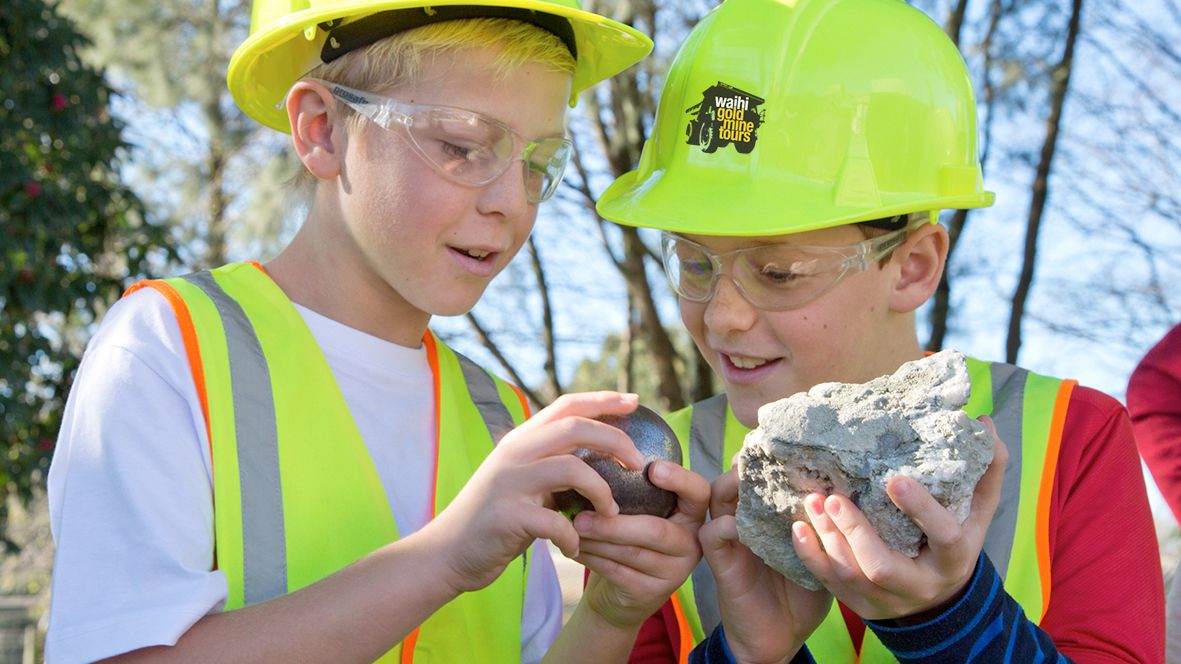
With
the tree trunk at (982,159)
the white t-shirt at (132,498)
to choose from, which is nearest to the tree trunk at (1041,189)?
the tree trunk at (982,159)

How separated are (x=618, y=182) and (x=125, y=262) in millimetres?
7153

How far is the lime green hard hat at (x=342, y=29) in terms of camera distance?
308cm

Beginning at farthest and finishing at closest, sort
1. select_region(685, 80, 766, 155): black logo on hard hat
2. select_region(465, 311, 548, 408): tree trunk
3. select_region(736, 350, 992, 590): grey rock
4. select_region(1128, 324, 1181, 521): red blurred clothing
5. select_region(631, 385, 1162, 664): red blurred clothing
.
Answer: select_region(465, 311, 548, 408): tree trunk
select_region(1128, 324, 1181, 521): red blurred clothing
select_region(685, 80, 766, 155): black logo on hard hat
select_region(631, 385, 1162, 664): red blurred clothing
select_region(736, 350, 992, 590): grey rock

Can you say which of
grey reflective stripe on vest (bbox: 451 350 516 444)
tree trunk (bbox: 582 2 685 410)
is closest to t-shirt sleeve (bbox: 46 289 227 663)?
grey reflective stripe on vest (bbox: 451 350 516 444)

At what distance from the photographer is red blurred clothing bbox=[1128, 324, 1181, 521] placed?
13.9ft

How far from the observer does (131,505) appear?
256 centimetres

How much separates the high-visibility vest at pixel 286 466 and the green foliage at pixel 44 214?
6.19m

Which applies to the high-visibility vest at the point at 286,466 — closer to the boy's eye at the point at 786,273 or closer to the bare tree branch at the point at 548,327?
the boy's eye at the point at 786,273

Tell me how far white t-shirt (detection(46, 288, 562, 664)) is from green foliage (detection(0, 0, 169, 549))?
6.38 m

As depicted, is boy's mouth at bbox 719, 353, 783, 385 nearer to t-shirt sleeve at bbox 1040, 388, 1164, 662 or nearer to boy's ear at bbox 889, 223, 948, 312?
boy's ear at bbox 889, 223, 948, 312

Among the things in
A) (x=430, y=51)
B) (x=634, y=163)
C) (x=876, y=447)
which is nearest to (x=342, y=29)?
(x=430, y=51)

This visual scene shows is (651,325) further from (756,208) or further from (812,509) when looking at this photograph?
(812,509)

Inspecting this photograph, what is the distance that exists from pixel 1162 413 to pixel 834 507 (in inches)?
97.4

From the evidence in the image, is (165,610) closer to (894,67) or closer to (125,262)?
(894,67)
